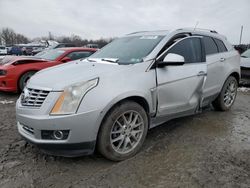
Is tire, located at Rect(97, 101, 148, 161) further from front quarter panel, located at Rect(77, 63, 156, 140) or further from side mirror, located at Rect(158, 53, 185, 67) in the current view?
side mirror, located at Rect(158, 53, 185, 67)

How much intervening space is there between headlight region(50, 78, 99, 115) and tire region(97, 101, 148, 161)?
1.26 ft

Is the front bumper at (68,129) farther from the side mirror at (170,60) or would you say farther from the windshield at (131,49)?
the side mirror at (170,60)

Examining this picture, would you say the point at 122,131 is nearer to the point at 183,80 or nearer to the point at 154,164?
the point at 154,164

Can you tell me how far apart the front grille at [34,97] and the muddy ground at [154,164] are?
0.76 m

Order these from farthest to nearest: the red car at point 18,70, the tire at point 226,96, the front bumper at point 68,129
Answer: the red car at point 18,70 → the tire at point 226,96 → the front bumper at point 68,129

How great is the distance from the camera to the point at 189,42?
3705mm

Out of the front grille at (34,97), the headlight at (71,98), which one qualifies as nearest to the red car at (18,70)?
the front grille at (34,97)

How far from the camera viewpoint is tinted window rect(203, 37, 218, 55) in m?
4.08

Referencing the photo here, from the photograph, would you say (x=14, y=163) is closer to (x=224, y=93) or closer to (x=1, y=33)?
(x=224, y=93)

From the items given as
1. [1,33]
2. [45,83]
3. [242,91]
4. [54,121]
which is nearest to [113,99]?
[54,121]

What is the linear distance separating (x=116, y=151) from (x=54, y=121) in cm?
86

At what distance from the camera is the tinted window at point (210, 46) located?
408cm

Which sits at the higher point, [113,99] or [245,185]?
[113,99]

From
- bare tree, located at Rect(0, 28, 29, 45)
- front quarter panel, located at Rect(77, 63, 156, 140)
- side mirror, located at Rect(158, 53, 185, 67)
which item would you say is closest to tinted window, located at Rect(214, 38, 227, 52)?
side mirror, located at Rect(158, 53, 185, 67)
